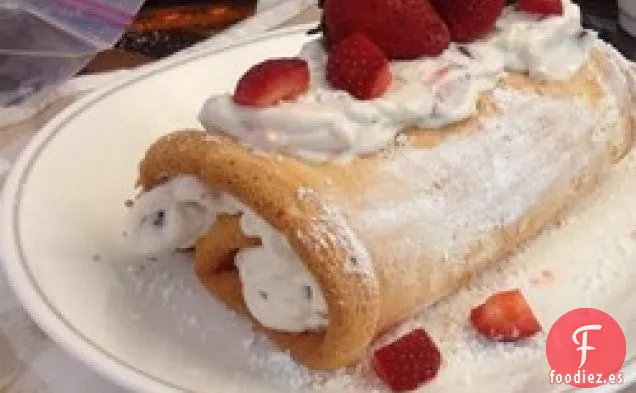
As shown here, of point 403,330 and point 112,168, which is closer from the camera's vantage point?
point 403,330

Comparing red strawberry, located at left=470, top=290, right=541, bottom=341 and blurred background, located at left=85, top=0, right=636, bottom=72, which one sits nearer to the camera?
red strawberry, located at left=470, top=290, right=541, bottom=341

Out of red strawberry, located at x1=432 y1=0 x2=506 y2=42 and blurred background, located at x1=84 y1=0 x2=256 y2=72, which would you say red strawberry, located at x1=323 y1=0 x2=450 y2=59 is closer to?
red strawberry, located at x1=432 y1=0 x2=506 y2=42

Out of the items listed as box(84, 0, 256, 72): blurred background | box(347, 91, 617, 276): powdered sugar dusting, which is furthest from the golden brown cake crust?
box(84, 0, 256, 72): blurred background

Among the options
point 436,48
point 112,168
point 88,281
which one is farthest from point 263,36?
point 88,281

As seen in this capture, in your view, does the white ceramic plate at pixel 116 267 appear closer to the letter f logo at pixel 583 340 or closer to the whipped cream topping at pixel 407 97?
the letter f logo at pixel 583 340

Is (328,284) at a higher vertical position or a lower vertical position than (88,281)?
higher

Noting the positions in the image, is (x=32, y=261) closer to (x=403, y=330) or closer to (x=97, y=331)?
(x=97, y=331)
